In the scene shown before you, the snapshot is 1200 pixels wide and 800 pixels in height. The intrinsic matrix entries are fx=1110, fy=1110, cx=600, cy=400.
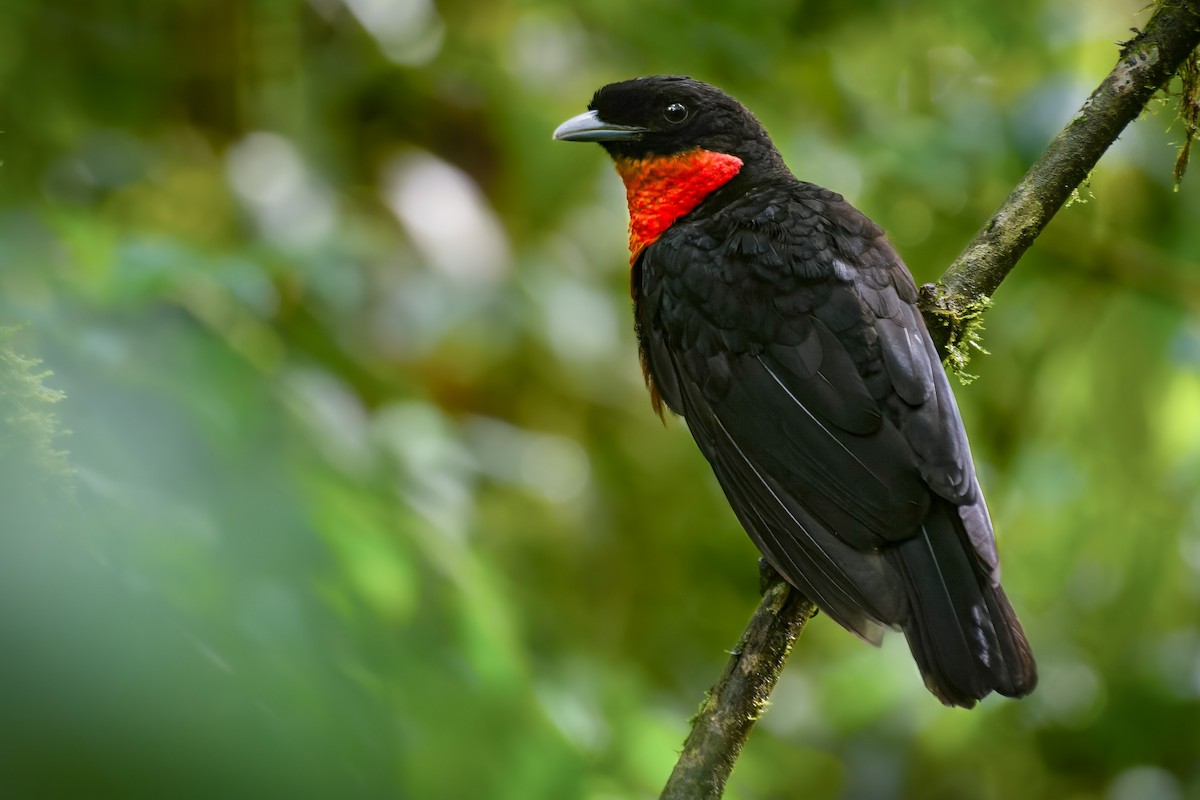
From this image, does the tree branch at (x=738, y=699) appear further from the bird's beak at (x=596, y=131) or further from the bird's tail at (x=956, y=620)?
the bird's beak at (x=596, y=131)

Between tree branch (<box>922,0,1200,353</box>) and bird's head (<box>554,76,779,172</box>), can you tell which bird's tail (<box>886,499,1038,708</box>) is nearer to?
tree branch (<box>922,0,1200,353</box>)

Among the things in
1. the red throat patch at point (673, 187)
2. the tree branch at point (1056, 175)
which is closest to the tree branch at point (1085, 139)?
the tree branch at point (1056, 175)

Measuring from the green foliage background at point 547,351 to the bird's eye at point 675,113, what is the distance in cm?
49

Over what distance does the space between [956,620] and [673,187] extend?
170cm

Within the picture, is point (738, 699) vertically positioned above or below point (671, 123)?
below

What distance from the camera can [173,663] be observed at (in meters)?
0.75

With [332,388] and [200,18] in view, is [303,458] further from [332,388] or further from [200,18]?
[200,18]

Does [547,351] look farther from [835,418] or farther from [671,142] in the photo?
[835,418]

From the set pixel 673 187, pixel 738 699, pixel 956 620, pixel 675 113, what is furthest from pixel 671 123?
pixel 738 699

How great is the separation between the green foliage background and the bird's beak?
0.61 meters

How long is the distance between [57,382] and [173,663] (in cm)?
61

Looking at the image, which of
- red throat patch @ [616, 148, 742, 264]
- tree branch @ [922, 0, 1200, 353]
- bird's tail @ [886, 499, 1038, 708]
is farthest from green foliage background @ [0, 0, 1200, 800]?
bird's tail @ [886, 499, 1038, 708]

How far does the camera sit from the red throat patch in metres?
3.46

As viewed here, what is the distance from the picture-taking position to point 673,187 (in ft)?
11.5
